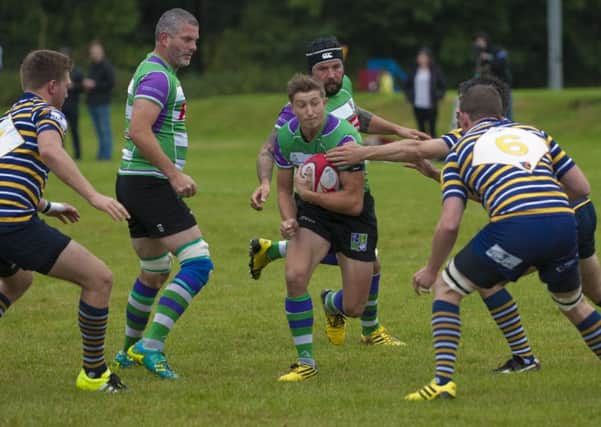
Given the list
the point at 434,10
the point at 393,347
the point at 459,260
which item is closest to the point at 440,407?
the point at 459,260

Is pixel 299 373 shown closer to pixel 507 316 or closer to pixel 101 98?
pixel 507 316

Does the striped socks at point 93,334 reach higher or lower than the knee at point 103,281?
lower

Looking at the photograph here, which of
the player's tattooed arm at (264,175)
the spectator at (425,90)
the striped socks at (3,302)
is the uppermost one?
the player's tattooed arm at (264,175)

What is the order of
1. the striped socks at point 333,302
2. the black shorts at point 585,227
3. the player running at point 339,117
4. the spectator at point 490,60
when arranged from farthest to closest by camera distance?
the spectator at point 490,60
the striped socks at point 333,302
the player running at point 339,117
the black shorts at point 585,227

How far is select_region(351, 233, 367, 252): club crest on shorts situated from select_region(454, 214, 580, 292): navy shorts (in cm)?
152

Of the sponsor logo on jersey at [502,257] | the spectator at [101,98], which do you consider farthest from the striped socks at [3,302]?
the spectator at [101,98]

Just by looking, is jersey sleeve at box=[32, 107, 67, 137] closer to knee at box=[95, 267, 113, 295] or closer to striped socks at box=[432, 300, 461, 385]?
knee at box=[95, 267, 113, 295]

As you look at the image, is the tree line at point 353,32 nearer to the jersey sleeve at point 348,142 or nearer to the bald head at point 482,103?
the jersey sleeve at point 348,142

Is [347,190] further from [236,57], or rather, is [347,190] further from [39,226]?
[236,57]

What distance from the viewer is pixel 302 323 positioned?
7621 millimetres

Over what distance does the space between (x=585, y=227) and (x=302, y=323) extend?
1831 millimetres

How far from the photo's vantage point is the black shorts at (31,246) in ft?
22.4

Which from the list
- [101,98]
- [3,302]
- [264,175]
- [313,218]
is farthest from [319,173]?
[101,98]

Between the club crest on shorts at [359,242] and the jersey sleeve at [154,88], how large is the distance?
5.00 ft
